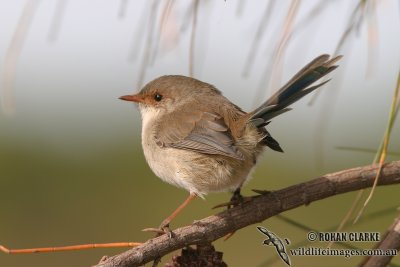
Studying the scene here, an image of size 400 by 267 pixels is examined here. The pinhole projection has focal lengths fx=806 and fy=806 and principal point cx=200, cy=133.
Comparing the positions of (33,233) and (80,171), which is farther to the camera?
(80,171)

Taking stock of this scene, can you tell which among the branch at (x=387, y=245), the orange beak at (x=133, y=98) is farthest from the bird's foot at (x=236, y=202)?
the orange beak at (x=133, y=98)

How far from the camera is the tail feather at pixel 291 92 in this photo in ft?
10.6

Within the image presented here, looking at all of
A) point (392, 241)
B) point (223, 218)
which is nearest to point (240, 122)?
point (223, 218)

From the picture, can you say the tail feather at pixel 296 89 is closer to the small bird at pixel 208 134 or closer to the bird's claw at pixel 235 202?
the small bird at pixel 208 134

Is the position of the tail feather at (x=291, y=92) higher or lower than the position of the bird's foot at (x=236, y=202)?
higher

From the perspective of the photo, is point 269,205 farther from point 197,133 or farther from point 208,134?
point 197,133

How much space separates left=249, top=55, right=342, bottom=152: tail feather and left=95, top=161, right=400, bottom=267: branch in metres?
0.48

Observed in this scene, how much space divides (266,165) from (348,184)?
4.62 meters

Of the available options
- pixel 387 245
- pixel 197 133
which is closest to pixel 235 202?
pixel 387 245

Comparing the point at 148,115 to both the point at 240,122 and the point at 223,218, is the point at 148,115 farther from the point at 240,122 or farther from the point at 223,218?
the point at 223,218

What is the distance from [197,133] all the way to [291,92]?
0.76m

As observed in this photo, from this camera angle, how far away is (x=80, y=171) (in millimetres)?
8188
